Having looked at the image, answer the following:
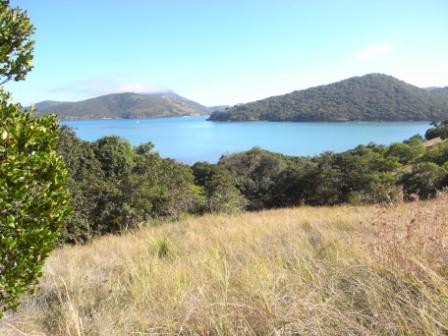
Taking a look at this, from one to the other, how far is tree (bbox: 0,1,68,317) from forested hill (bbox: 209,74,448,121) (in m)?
137

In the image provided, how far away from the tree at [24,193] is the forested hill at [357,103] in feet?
448

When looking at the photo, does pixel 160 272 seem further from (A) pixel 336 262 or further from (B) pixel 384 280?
(B) pixel 384 280

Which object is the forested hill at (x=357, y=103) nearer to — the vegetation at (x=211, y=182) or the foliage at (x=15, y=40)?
the vegetation at (x=211, y=182)

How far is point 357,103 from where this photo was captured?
147375 millimetres

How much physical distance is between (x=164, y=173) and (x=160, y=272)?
16.3m

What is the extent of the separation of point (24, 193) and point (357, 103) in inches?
6285

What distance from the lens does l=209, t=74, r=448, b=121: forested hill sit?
13125 centimetres

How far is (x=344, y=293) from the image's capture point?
8.05ft

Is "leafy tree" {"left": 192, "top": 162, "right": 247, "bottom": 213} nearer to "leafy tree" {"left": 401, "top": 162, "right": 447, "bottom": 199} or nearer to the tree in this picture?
"leafy tree" {"left": 401, "top": 162, "right": 447, "bottom": 199}

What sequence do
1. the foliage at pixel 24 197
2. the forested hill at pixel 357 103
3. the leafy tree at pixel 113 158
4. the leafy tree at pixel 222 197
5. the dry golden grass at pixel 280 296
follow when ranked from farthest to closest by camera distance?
1. the forested hill at pixel 357 103
2. the leafy tree at pixel 113 158
3. the leafy tree at pixel 222 197
4. the dry golden grass at pixel 280 296
5. the foliage at pixel 24 197

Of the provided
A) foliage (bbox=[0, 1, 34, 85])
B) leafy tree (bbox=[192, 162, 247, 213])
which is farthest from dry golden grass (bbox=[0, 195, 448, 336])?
leafy tree (bbox=[192, 162, 247, 213])

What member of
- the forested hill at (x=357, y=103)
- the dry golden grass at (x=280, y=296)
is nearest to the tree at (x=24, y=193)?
the dry golden grass at (x=280, y=296)

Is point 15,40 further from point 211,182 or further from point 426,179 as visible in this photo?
point 426,179

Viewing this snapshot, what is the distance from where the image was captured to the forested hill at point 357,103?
131m
